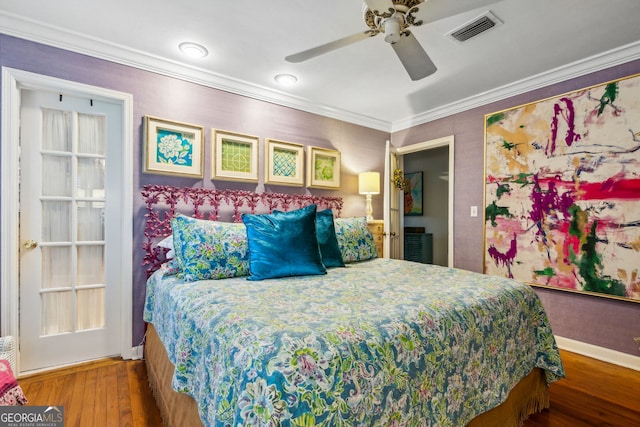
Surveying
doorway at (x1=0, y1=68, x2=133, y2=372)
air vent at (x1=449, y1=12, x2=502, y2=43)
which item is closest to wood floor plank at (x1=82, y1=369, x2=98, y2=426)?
doorway at (x1=0, y1=68, x2=133, y2=372)

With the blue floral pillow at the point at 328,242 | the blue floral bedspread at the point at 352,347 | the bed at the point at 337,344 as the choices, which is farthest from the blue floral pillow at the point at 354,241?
the blue floral bedspread at the point at 352,347

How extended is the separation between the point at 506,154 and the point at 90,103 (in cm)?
381

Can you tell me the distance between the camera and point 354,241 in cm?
265

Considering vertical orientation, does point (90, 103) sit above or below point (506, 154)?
above

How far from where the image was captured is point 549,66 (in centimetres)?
268

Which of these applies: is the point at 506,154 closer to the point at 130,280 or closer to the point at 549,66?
the point at 549,66

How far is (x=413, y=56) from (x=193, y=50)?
1713 mm

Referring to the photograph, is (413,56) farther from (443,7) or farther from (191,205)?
(191,205)

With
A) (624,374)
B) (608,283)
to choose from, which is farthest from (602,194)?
(624,374)

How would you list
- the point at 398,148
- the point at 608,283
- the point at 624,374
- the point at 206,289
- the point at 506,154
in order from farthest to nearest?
the point at 398,148 → the point at 506,154 → the point at 608,283 → the point at 624,374 → the point at 206,289

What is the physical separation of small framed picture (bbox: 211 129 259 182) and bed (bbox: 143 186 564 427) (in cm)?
91

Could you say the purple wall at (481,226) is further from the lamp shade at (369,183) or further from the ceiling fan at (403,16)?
the ceiling fan at (403,16)

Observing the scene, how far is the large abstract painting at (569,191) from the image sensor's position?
2.38 meters

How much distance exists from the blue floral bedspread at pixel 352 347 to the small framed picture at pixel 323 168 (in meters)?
1.77
